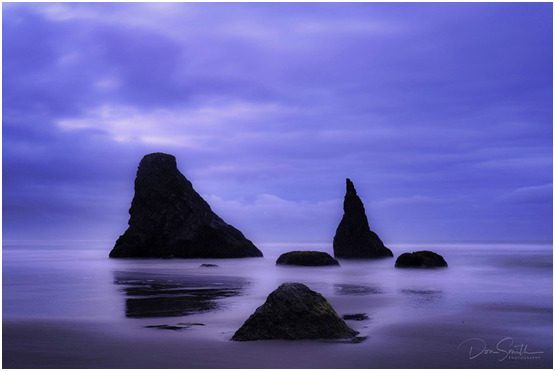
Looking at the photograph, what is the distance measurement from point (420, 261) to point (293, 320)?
93.6 feet

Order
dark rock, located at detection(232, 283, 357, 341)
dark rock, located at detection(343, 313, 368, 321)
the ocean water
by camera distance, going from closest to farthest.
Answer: the ocean water
dark rock, located at detection(232, 283, 357, 341)
dark rock, located at detection(343, 313, 368, 321)

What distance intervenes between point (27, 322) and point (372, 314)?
26.0ft

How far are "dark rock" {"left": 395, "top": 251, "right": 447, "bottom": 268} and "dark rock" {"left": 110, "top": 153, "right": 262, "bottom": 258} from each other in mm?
24304

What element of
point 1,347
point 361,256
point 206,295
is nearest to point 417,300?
point 206,295

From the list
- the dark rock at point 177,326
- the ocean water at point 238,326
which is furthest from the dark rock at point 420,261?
the dark rock at point 177,326

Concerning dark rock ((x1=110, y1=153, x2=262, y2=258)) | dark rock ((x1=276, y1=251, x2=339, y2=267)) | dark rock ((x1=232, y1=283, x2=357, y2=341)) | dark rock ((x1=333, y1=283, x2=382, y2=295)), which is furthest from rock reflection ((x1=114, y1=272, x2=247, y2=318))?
dark rock ((x1=110, y1=153, x2=262, y2=258))

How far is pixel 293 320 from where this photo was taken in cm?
1034

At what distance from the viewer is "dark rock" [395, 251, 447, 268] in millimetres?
37406

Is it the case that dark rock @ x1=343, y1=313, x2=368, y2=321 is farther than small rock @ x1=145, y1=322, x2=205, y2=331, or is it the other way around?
dark rock @ x1=343, y1=313, x2=368, y2=321

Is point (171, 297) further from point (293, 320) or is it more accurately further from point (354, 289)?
point (293, 320)
